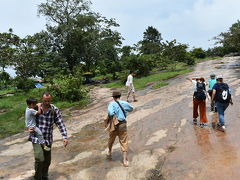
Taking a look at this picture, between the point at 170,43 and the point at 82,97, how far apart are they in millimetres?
15333

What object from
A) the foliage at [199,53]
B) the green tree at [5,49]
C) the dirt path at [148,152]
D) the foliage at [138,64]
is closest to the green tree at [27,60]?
the green tree at [5,49]

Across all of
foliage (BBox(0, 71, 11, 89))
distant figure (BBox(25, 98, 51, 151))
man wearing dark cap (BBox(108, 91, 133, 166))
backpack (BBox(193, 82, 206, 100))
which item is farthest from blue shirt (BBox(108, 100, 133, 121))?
foliage (BBox(0, 71, 11, 89))

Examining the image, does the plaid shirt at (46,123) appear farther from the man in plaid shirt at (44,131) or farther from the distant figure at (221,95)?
the distant figure at (221,95)

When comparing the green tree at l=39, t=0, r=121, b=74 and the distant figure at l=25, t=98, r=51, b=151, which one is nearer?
the distant figure at l=25, t=98, r=51, b=151

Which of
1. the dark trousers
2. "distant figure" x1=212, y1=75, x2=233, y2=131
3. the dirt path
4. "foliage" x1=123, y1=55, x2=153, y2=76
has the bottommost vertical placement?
the dirt path

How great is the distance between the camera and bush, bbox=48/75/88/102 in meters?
16.1

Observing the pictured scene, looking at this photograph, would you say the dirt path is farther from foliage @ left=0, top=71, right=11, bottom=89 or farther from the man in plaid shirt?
foliage @ left=0, top=71, right=11, bottom=89

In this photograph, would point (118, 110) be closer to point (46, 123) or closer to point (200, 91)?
point (46, 123)

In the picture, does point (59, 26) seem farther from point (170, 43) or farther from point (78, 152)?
point (78, 152)

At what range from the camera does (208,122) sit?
8383 mm

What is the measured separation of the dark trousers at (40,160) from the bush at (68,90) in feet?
36.2

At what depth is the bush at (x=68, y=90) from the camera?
52.9ft

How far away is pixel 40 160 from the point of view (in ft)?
15.2

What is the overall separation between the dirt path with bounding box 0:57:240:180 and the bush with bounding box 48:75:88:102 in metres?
5.70
